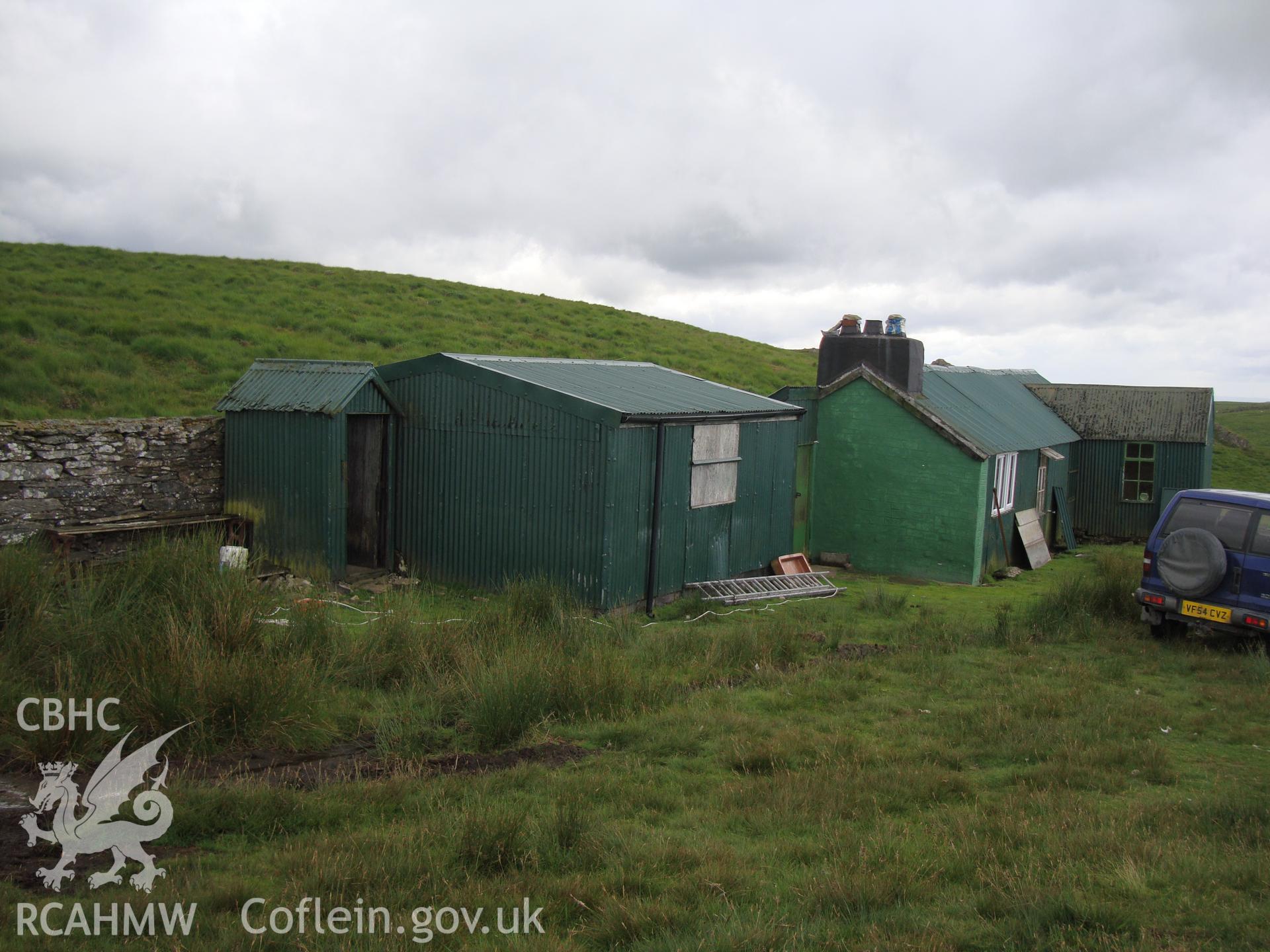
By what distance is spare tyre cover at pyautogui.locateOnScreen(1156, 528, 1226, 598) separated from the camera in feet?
34.9

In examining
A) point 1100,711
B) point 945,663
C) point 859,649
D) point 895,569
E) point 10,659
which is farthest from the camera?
point 895,569

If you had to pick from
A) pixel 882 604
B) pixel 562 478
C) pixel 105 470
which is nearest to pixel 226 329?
pixel 105 470

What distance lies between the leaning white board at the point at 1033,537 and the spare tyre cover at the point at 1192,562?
8.59 m

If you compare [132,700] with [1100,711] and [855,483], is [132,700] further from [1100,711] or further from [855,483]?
[855,483]

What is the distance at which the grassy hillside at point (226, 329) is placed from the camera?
A: 675 inches

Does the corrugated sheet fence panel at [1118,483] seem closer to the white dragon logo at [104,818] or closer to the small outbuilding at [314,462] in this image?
the small outbuilding at [314,462]

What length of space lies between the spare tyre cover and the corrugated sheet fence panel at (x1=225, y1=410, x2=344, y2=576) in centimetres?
1043

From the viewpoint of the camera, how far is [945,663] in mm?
10117

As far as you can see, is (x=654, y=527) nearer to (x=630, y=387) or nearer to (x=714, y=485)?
(x=714, y=485)

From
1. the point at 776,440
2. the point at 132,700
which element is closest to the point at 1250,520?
the point at 776,440

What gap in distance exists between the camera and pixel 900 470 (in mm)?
17797

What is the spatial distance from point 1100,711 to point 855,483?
9936 mm

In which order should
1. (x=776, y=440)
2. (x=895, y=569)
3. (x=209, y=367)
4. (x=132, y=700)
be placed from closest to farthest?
(x=132, y=700)
(x=776, y=440)
(x=895, y=569)
(x=209, y=367)

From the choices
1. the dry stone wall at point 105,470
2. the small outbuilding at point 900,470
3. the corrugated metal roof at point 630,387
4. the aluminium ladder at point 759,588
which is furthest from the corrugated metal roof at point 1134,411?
the dry stone wall at point 105,470
